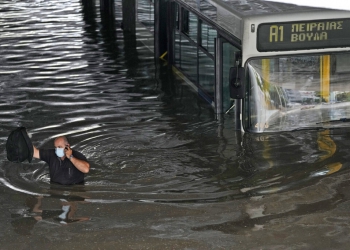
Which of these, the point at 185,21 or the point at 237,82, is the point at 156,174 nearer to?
the point at 237,82

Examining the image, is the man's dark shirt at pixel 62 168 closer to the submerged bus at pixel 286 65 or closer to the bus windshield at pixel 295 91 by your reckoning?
the submerged bus at pixel 286 65

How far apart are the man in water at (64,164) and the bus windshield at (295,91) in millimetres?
2844

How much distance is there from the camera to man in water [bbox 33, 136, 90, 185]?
36.8 ft

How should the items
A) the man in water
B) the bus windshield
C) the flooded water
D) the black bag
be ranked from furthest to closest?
the bus windshield, the black bag, the man in water, the flooded water

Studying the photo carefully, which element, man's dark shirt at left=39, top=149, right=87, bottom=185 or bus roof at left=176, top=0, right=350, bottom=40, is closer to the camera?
man's dark shirt at left=39, top=149, right=87, bottom=185

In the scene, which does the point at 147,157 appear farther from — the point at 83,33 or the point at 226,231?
the point at 83,33

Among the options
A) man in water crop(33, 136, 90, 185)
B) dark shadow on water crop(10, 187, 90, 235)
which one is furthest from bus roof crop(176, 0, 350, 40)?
dark shadow on water crop(10, 187, 90, 235)

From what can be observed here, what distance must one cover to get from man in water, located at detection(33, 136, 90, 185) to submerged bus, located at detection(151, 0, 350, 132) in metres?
2.49

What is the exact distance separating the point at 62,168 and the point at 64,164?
0.06 m

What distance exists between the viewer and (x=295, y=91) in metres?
12.7

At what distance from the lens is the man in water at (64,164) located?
1122 centimetres

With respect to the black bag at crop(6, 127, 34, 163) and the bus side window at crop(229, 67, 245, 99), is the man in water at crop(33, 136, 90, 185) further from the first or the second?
the bus side window at crop(229, 67, 245, 99)

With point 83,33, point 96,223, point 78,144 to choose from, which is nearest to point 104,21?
point 83,33

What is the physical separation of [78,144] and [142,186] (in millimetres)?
2804
